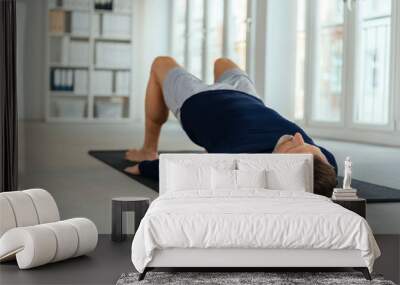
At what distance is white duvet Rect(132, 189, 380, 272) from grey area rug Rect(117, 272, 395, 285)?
0.08m

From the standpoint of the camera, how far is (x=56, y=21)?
10.4 meters

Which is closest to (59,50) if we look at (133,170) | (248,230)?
(133,170)

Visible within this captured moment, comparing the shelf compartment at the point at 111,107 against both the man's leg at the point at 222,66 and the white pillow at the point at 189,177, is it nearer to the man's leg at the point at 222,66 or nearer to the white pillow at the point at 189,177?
the man's leg at the point at 222,66

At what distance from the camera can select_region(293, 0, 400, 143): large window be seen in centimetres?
660

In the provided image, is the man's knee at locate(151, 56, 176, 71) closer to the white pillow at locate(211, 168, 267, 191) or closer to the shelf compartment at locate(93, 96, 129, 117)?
the white pillow at locate(211, 168, 267, 191)

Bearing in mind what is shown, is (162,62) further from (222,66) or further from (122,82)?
(122,82)

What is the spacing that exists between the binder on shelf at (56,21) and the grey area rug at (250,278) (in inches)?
294

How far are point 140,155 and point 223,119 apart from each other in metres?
1.69

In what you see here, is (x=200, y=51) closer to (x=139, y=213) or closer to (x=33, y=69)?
(x=33, y=69)

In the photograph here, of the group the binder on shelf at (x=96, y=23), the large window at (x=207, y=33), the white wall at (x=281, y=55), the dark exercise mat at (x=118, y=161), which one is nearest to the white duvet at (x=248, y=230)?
the dark exercise mat at (x=118, y=161)

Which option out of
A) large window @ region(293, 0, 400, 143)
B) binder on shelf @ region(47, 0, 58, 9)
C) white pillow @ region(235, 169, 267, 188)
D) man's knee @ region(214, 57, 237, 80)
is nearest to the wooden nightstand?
white pillow @ region(235, 169, 267, 188)

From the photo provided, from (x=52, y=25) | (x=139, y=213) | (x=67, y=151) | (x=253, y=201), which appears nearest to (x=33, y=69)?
(x=52, y=25)

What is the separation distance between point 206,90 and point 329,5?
2.32 m

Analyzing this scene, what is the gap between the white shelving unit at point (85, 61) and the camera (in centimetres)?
1038
